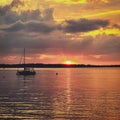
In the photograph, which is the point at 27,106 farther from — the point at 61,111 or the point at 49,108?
the point at 61,111

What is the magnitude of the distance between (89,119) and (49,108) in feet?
44.8

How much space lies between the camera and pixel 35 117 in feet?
186

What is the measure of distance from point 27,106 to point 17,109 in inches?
205

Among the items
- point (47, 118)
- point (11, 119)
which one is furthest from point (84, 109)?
point (11, 119)

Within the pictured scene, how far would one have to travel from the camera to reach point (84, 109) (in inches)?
2591

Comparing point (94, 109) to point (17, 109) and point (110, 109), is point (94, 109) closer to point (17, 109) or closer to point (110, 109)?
point (110, 109)

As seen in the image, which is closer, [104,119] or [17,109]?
[104,119]

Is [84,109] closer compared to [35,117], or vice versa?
[35,117]

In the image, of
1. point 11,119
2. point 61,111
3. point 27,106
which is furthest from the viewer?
point 27,106

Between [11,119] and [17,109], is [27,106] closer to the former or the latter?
[17,109]

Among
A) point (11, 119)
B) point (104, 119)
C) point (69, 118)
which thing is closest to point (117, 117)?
point (104, 119)

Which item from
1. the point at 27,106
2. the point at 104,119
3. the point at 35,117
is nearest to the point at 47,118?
the point at 35,117

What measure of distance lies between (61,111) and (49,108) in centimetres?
451

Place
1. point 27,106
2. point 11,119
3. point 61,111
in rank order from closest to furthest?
point 11,119 < point 61,111 < point 27,106
